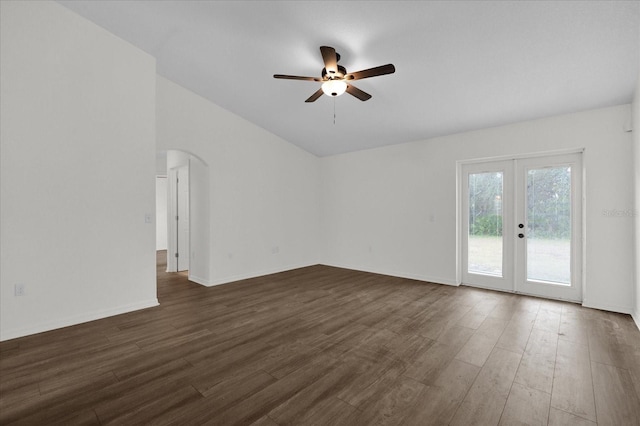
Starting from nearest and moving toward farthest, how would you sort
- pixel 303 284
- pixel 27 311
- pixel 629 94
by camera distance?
pixel 27 311, pixel 629 94, pixel 303 284

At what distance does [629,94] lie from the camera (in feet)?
11.3

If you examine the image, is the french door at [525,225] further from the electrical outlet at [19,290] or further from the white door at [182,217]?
the electrical outlet at [19,290]

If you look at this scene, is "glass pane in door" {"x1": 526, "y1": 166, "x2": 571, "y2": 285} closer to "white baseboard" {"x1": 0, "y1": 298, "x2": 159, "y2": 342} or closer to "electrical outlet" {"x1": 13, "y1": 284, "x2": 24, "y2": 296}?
"white baseboard" {"x1": 0, "y1": 298, "x2": 159, "y2": 342}

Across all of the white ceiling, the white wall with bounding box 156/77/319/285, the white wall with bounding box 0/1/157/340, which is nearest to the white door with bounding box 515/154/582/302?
the white ceiling

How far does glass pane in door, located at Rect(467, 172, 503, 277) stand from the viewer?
15.9ft

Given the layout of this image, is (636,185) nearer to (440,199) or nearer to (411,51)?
(440,199)

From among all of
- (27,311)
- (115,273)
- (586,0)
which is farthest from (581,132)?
(27,311)

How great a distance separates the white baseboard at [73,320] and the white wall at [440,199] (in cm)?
416

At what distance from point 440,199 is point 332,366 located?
3817 mm

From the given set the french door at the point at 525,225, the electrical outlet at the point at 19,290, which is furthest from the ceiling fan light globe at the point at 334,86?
the electrical outlet at the point at 19,290

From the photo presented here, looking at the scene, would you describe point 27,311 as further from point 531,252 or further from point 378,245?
point 531,252

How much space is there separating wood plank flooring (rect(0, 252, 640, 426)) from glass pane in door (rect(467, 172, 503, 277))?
1.00 m

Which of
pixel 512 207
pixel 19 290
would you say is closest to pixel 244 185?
pixel 19 290

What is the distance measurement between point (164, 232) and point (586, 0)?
11262 mm
